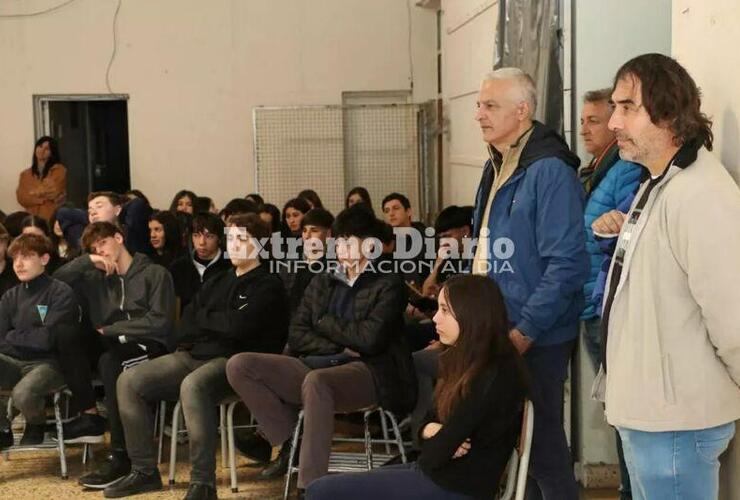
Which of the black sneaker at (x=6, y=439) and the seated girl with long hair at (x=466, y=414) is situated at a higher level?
the seated girl with long hair at (x=466, y=414)

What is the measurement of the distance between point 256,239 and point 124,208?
7.95ft

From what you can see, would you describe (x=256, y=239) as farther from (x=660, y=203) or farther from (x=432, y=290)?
(x=660, y=203)

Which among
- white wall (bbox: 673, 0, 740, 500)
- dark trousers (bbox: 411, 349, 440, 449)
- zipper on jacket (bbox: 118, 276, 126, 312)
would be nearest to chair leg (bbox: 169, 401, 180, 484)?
zipper on jacket (bbox: 118, 276, 126, 312)

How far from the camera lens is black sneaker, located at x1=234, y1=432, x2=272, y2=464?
4.59 metres

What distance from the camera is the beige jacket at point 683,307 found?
203 centimetres

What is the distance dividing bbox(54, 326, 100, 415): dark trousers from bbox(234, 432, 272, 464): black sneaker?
0.69 m

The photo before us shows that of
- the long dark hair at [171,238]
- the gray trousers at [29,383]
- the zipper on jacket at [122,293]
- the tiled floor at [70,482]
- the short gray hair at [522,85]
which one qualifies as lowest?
the tiled floor at [70,482]

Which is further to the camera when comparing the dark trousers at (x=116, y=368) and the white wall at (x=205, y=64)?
the white wall at (x=205, y=64)

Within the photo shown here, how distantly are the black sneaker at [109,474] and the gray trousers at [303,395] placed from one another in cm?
79

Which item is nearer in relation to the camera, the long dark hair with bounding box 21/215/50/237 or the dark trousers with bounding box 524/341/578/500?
the dark trousers with bounding box 524/341/578/500

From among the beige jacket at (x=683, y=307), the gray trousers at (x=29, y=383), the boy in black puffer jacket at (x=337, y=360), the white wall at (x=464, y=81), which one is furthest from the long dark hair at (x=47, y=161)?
the beige jacket at (x=683, y=307)

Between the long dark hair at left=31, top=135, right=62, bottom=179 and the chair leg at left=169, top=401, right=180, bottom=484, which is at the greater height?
the long dark hair at left=31, top=135, right=62, bottom=179

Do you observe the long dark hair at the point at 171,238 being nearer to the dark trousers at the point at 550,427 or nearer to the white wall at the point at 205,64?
the dark trousers at the point at 550,427

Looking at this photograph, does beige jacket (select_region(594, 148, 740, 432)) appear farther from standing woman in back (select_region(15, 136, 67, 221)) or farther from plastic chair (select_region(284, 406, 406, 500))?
standing woman in back (select_region(15, 136, 67, 221))
